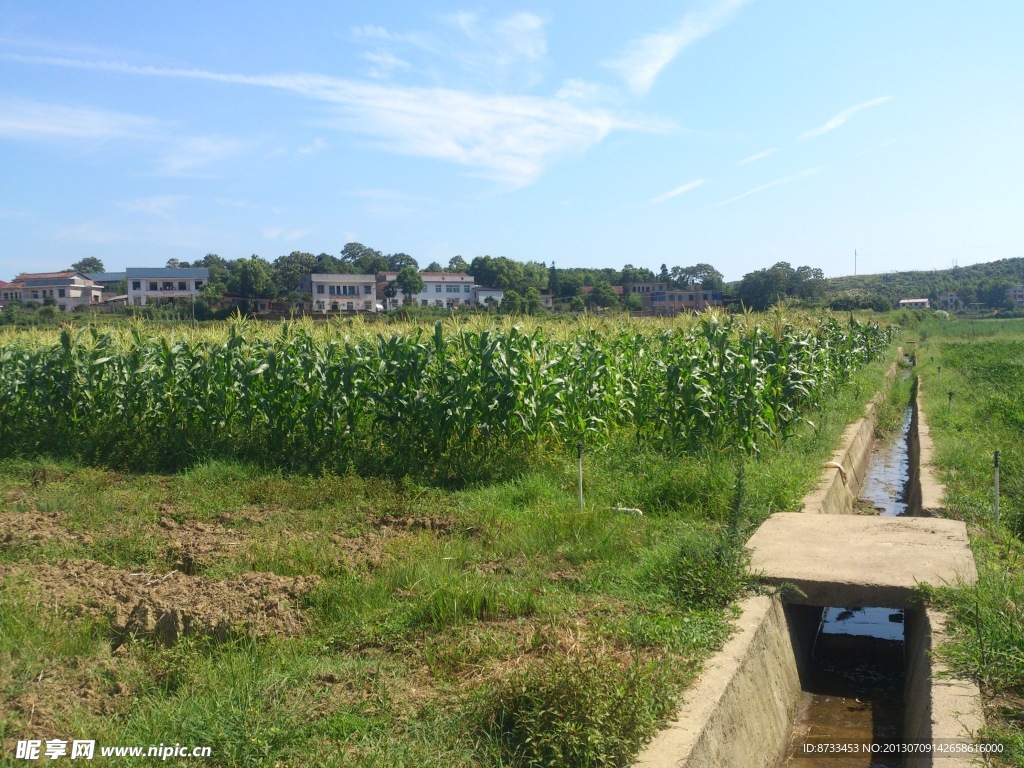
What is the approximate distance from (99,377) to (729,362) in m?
9.55

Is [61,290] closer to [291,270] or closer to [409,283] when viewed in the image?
[291,270]

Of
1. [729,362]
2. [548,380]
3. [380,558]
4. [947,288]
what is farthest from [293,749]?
[947,288]

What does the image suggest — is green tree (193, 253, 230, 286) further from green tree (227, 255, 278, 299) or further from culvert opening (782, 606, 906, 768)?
culvert opening (782, 606, 906, 768)

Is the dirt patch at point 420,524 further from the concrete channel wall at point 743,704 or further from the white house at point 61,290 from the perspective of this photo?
the white house at point 61,290

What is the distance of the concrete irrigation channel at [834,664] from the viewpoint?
404 cm

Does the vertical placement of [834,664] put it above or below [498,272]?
below

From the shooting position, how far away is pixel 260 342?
479 inches

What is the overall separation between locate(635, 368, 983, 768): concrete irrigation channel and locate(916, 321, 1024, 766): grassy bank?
13cm

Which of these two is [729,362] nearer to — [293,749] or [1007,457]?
[1007,457]

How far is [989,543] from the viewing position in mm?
6551

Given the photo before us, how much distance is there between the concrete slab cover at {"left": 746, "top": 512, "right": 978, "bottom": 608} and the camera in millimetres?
5570

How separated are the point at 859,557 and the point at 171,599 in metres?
5.00

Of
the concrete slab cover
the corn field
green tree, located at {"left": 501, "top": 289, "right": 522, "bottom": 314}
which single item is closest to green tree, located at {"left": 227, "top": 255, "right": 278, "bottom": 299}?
green tree, located at {"left": 501, "top": 289, "right": 522, "bottom": 314}

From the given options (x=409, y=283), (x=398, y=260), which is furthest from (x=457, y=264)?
(x=409, y=283)
